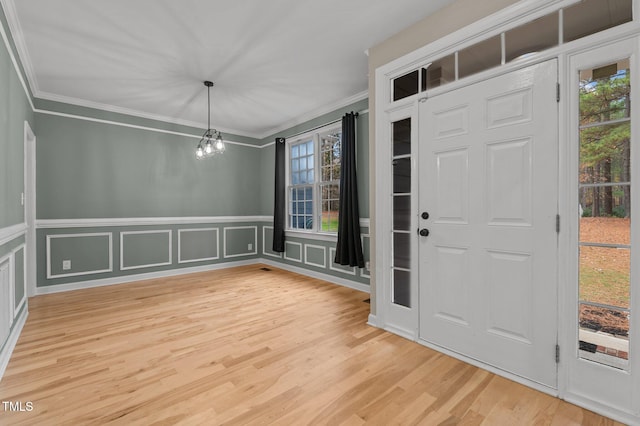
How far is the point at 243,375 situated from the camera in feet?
6.83

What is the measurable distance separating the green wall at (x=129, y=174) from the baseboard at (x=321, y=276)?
1.24m

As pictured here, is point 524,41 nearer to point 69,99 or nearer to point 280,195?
point 280,195

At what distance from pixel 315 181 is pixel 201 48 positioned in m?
2.61

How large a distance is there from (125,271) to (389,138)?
4432mm

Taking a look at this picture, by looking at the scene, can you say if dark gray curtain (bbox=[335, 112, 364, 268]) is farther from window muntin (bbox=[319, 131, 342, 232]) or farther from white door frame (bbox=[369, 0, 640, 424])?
white door frame (bbox=[369, 0, 640, 424])

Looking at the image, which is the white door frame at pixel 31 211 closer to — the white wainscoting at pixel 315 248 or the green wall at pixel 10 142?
→ the green wall at pixel 10 142

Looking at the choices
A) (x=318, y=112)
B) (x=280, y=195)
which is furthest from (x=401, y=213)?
(x=280, y=195)

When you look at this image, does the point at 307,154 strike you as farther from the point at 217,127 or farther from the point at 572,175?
the point at 572,175

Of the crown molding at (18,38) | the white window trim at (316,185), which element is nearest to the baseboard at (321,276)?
the white window trim at (316,185)

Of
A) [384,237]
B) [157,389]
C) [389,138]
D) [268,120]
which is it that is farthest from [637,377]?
[268,120]

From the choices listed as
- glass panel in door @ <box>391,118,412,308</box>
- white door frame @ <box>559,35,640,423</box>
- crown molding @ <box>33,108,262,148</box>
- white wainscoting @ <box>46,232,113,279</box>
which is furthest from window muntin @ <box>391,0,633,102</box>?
white wainscoting @ <box>46,232,113,279</box>

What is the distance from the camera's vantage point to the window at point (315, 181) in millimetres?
4781

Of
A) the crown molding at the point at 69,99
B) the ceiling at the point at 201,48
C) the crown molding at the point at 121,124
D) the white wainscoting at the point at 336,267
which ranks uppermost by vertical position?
the ceiling at the point at 201,48

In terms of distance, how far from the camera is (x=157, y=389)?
6.33ft
